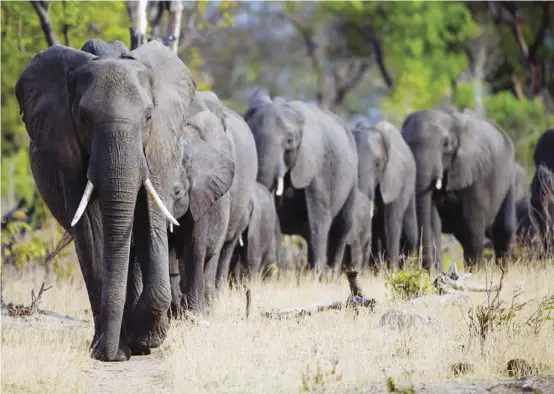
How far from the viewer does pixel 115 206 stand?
9.09m

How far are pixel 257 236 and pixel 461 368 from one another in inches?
253

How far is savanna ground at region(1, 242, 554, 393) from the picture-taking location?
8.32m

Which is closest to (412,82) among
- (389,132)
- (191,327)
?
(389,132)

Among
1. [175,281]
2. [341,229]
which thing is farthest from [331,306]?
[341,229]

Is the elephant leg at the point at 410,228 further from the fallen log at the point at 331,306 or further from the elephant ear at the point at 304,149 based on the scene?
the fallen log at the point at 331,306

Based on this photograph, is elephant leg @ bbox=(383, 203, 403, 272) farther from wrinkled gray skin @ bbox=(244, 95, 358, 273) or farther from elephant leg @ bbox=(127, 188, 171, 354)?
elephant leg @ bbox=(127, 188, 171, 354)

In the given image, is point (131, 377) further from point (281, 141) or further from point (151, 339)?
point (281, 141)

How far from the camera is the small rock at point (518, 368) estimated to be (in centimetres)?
891

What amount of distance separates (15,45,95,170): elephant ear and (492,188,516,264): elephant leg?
418 inches

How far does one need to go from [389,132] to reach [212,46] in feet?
124

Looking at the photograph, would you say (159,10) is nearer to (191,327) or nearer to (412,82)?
(191,327)

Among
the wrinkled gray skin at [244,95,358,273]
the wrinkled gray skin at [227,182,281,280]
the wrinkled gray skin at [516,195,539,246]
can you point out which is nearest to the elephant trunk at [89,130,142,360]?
the wrinkled gray skin at [227,182,281,280]

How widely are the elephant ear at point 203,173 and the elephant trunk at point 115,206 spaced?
1.92 m

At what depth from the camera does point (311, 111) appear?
1730 cm
